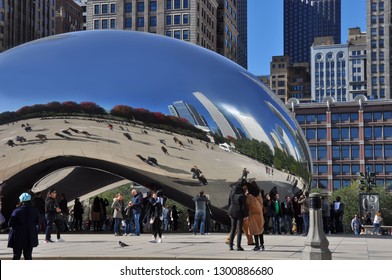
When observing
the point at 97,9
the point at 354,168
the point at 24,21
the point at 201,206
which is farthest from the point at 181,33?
the point at 201,206

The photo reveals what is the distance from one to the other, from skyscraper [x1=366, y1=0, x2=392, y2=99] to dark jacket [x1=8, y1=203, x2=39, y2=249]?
153066 millimetres

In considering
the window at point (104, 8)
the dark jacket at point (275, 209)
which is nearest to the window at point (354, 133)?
the window at point (104, 8)

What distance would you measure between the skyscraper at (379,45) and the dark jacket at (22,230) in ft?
502

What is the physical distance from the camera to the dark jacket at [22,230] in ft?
29.6

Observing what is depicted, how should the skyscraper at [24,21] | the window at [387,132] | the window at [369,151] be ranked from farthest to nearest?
the window at [369,151]
the window at [387,132]
the skyscraper at [24,21]

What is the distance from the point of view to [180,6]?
9794 cm

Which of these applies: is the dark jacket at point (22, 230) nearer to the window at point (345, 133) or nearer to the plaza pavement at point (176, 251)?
the plaza pavement at point (176, 251)

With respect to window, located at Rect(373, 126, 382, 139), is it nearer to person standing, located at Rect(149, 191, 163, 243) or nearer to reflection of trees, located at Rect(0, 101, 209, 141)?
reflection of trees, located at Rect(0, 101, 209, 141)

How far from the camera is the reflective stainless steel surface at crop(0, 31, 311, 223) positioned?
46.0 ft

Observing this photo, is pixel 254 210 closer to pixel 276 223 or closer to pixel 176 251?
pixel 176 251

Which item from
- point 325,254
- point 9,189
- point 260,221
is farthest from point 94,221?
point 325,254

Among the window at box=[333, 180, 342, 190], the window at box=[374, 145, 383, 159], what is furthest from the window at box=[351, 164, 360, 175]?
the window at box=[374, 145, 383, 159]

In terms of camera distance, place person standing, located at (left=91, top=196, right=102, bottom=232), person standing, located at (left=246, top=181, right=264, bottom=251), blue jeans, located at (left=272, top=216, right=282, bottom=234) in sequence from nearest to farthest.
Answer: person standing, located at (left=246, top=181, right=264, bottom=251) < blue jeans, located at (left=272, top=216, right=282, bottom=234) < person standing, located at (left=91, top=196, right=102, bottom=232)
